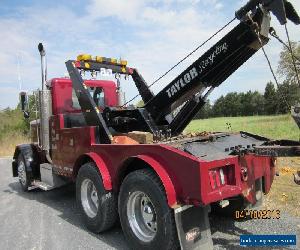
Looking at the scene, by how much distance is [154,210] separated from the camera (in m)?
4.34

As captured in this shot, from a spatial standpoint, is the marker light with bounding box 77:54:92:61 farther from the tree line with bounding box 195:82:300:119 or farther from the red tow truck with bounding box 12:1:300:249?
the tree line with bounding box 195:82:300:119

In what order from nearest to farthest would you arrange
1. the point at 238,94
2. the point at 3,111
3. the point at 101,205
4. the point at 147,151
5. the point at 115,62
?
the point at 147,151
the point at 101,205
the point at 115,62
the point at 3,111
the point at 238,94

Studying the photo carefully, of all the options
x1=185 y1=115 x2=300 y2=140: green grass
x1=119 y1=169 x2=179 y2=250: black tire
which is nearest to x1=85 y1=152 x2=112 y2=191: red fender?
x1=119 y1=169 x2=179 y2=250: black tire

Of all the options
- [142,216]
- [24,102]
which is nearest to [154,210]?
[142,216]

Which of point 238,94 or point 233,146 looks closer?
point 233,146

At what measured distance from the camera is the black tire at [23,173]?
8.20 m

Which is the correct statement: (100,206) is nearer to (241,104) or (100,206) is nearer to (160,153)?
(160,153)

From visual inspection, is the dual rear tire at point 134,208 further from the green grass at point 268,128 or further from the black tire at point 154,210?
the green grass at point 268,128

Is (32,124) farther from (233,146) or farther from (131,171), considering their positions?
(233,146)

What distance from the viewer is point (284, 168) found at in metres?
9.00

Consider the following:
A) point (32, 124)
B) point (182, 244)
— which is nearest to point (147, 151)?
point (182, 244)

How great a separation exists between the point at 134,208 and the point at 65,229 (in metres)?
1.61

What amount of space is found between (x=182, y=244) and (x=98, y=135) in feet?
7.65
